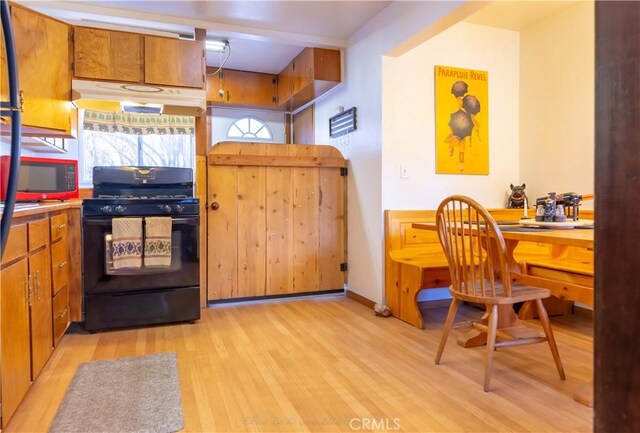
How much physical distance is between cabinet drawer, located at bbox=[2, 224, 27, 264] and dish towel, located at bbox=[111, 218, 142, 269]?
964 mm

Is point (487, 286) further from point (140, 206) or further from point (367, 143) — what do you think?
point (140, 206)

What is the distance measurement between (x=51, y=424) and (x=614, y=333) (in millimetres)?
1921

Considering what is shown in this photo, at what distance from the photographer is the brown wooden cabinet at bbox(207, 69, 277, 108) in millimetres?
4625

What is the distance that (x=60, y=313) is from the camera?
246 cm

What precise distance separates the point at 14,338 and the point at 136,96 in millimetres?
2012

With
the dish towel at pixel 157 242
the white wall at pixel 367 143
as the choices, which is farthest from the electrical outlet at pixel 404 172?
the dish towel at pixel 157 242

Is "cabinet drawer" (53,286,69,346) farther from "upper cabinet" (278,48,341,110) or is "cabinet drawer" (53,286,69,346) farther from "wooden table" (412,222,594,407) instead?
"upper cabinet" (278,48,341,110)

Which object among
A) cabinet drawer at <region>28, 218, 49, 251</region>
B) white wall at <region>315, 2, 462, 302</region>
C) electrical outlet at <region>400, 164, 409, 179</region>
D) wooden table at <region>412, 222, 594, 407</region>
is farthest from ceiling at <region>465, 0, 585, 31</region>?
cabinet drawer at <region>28, 218, 49, 251</region>

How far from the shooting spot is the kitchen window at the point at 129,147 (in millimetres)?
4129

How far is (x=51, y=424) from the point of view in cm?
160

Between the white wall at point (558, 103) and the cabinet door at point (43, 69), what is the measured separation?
12.5 ft

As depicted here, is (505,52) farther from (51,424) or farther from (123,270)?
(51,424)

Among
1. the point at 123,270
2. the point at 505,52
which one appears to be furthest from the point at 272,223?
the point at 505,52

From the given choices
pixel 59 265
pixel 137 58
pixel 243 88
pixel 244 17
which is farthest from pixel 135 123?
pixel 59 265
